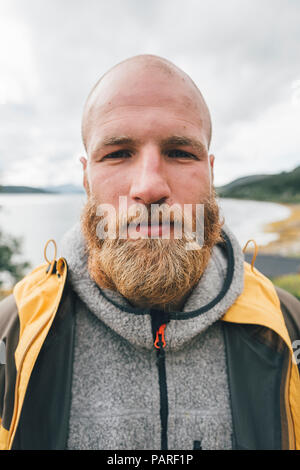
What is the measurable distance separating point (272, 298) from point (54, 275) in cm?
125

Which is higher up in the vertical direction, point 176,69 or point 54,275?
point 176,69

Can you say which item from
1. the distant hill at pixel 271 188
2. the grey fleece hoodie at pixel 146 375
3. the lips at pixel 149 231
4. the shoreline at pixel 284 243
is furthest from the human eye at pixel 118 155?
the distant hill at pixel 271 188

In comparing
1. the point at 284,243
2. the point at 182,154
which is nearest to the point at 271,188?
the point at 284,243

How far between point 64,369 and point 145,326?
0.45 meters

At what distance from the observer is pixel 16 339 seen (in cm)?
118

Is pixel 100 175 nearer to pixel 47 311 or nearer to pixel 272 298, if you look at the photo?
pixel 47 311

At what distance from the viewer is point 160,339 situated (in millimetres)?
1184

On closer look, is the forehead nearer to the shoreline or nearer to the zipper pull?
the zipper pull

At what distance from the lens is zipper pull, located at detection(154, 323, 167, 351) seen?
1177 millimetres

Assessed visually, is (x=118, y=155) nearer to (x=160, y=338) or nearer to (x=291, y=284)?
(x=160, y=338)

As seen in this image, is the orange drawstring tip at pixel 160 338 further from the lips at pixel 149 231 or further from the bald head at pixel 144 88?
the bald head at pixel 144 88

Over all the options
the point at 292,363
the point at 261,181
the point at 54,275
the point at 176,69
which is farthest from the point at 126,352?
the point at 261,181

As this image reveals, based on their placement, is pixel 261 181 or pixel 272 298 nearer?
pixel 272 298

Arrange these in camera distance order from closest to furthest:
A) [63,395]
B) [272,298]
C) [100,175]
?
[63,395] < [100,175] < [272,298]
